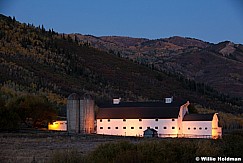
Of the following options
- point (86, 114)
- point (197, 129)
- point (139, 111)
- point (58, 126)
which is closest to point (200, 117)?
point (197, 129)

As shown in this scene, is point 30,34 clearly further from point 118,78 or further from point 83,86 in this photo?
point 83,86

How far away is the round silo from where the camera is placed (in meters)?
65.1

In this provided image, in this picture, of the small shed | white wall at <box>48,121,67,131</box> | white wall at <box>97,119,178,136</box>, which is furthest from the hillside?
the small shed

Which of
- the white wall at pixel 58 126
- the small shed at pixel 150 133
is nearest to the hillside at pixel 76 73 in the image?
the white wall at pixel 58 126

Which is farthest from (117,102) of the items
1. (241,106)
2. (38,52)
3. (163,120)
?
(38,52)

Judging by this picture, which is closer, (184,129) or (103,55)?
(184,129)

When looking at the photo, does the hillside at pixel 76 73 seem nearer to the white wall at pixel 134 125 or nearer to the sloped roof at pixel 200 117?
the white wall at pixel 134 125

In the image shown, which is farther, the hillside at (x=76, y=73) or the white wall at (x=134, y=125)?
the hillside at (x=76, y=73)

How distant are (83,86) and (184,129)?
66.2 m

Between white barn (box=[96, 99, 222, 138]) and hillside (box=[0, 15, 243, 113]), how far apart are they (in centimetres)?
3079

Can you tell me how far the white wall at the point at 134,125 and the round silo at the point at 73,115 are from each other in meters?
4.40

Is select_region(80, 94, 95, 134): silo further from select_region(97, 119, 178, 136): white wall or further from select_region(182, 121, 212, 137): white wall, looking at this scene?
select_region(182, 121, 212, 137): white wall

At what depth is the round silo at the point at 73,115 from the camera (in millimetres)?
65125

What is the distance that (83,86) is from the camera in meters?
129
